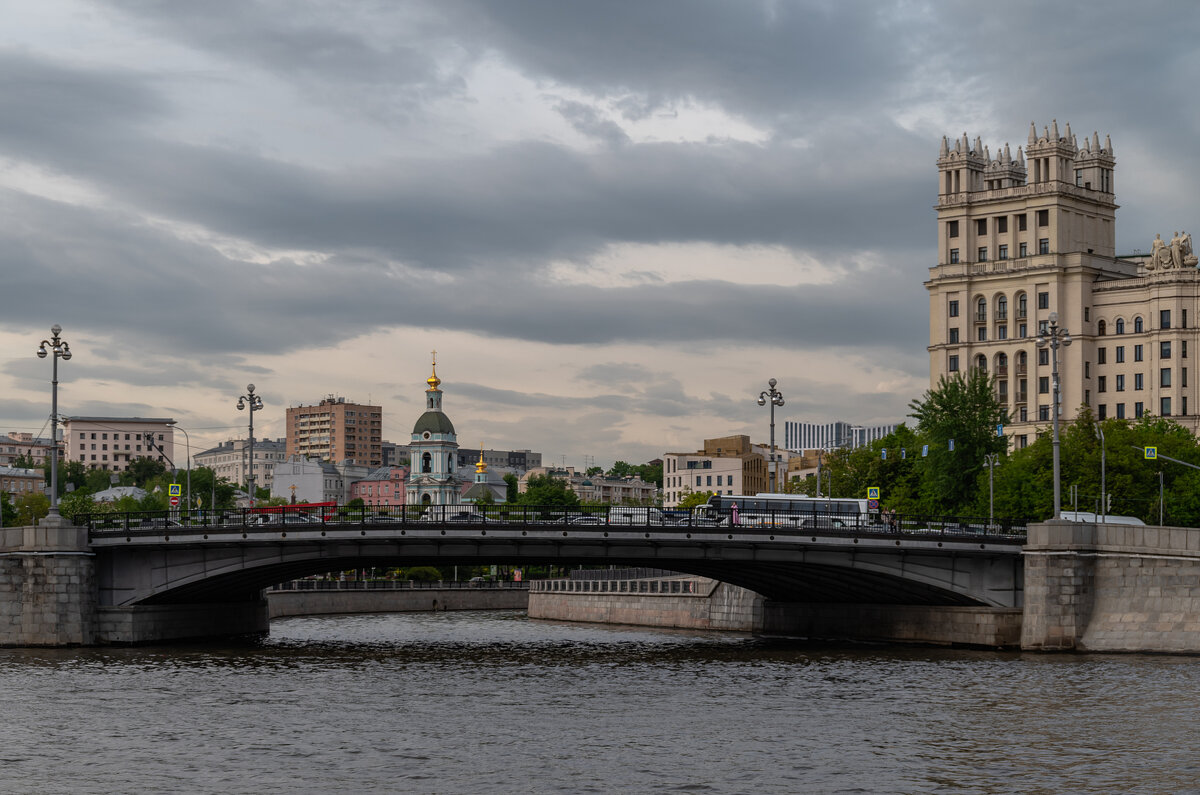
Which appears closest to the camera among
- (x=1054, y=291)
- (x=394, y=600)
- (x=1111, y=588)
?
(x=1111, y=588)

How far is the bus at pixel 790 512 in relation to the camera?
72.9 m

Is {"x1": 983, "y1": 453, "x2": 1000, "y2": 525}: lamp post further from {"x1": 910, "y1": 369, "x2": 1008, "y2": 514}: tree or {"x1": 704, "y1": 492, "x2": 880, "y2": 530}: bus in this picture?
{"x1": 704, "y1": 492, "x2": 880, "y2": 530}: bus

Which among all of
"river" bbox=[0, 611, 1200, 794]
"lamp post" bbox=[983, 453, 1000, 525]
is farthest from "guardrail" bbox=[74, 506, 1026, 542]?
"lamp post" bbox=[983, 453, 1000, 525]

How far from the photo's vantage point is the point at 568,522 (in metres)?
71.2

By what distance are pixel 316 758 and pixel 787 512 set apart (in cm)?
3828

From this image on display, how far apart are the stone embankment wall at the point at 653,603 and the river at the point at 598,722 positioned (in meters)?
21.0

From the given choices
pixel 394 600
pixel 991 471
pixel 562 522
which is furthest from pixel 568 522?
pixel 394 600

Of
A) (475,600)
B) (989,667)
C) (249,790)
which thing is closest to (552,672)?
(989,667)

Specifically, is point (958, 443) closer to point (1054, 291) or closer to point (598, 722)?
point (1054, 291)

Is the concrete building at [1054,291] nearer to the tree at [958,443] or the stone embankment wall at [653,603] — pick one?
the tree at [958,443]

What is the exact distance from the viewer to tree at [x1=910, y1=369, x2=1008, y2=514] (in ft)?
379

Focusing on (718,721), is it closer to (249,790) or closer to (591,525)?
(249,790)

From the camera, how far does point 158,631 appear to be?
73.9 metres

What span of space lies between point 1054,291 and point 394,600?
214 feet
